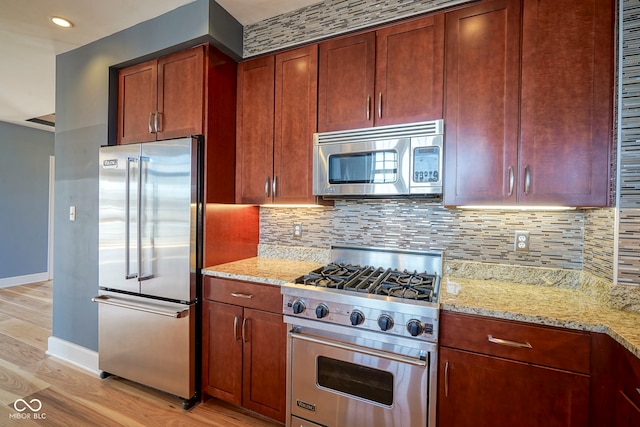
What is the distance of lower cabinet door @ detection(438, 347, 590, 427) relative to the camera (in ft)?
3.80

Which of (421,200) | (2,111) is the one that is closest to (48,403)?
(421,200)

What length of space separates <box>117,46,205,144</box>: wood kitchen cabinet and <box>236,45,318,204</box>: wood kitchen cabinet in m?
0.33

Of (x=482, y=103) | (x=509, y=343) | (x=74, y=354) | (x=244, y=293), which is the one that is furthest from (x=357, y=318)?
(x=74, y=354)

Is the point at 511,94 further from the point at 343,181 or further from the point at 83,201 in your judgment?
the point at 83,201

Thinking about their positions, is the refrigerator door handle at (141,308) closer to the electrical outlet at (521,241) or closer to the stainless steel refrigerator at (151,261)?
the stainless steel refrigerator at (151,261)

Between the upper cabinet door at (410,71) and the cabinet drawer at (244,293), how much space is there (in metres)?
1.23

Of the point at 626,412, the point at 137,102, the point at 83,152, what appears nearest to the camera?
the point at 626,412

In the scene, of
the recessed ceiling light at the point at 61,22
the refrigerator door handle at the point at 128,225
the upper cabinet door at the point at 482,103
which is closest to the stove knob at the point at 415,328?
the upper cabinet door at the point at 482,103

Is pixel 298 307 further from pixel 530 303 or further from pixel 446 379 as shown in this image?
pixel 530 303

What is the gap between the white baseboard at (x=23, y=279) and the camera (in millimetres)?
4492

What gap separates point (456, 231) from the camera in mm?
1863

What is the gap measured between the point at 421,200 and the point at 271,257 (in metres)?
1.28

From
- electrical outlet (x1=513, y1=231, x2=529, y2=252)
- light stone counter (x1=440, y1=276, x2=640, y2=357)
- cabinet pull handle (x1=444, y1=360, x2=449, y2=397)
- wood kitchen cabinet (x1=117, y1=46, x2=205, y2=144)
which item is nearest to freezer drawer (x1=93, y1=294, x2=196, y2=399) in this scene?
wood kitchen cabinet (x1=117, y1=46, x2=205, y2=144)

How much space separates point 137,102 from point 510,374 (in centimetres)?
292
